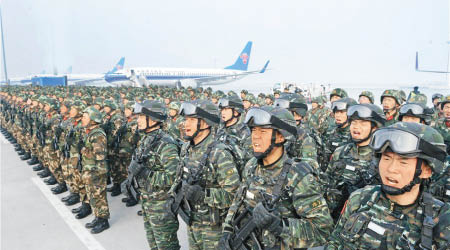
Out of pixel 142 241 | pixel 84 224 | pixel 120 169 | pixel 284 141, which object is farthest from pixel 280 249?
pixel 120 169

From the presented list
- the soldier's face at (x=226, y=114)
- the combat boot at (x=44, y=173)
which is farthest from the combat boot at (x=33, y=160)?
the soldier's face at (x=226, y=114)

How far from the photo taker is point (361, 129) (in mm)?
3719

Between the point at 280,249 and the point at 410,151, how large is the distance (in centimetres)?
114

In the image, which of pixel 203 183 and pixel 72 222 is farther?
pixel 72 222

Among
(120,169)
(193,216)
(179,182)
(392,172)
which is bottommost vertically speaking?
(120,169)

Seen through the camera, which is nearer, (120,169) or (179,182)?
(179,182)

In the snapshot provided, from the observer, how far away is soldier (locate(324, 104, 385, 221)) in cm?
361

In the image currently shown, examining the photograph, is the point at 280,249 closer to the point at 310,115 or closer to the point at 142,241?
the point at 142,241

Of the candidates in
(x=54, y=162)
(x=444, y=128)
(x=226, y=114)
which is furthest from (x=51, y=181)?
(x=444, y=128)

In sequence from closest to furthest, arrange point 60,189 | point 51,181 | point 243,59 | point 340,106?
point 340,106
point 60,189
point 51,181
point 243,59

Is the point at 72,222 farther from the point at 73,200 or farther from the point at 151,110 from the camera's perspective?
the point at 151,110

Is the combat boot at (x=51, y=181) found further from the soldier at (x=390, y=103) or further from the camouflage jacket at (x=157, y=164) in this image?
the soldier at (x=390, y=103)

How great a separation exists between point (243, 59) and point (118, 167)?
140ft

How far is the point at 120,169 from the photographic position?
7176 millimetres
